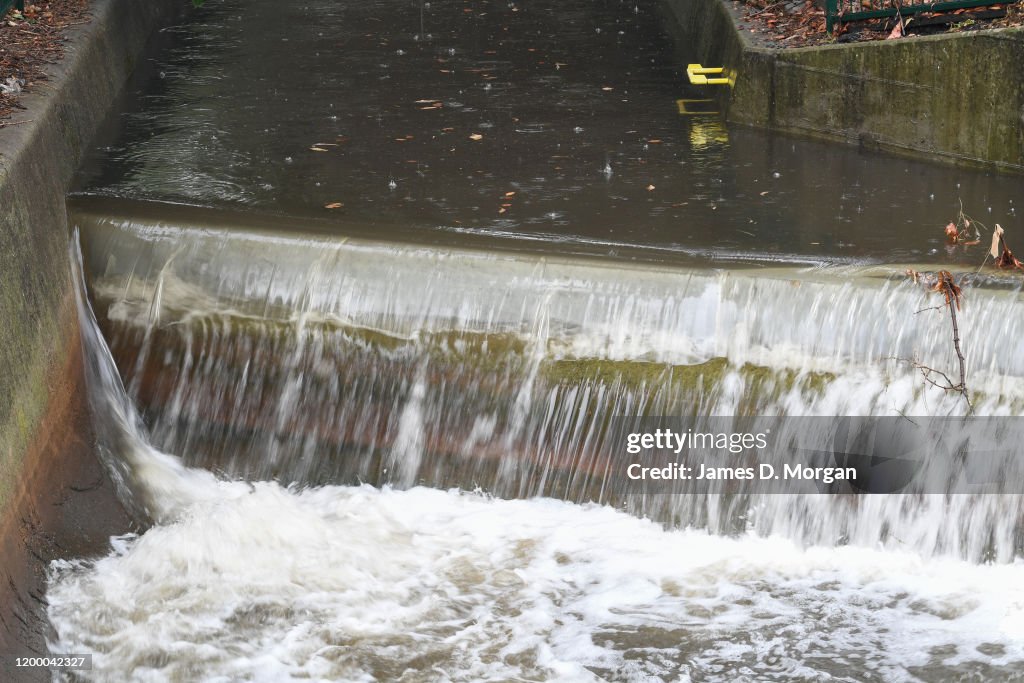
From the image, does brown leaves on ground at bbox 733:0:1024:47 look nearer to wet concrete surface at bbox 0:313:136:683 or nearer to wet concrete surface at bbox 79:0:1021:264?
wet concrete surface at bbox 79:0:1021:264

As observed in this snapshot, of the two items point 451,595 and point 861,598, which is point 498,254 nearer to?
point 451,595

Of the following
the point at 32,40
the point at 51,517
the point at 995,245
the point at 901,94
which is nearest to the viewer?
the point at 51,517

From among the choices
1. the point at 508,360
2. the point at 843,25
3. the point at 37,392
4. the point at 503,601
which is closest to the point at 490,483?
the point at 508,360

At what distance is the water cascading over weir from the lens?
558 centimetres

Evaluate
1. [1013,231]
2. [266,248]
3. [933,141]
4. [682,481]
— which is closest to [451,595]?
[682,481]

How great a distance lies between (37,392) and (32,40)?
3918mm

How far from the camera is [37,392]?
577cm

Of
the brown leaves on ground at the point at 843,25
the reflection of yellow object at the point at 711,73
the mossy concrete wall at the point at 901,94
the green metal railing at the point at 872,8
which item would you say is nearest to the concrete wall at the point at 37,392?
the reflection of yellow object at the point at 711,73

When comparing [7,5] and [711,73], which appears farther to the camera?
[711,73]

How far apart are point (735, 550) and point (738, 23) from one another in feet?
17.6

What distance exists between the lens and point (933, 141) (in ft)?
26.1

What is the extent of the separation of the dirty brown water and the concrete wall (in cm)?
17

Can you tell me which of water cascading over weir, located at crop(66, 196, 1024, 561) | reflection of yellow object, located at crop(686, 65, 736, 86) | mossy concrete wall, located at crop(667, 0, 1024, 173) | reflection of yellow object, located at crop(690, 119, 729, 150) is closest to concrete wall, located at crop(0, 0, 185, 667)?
water cascading over weir, located at crop(66, 196, 1024, 561)

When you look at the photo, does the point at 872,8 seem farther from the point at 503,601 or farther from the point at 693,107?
the point at 503,601
